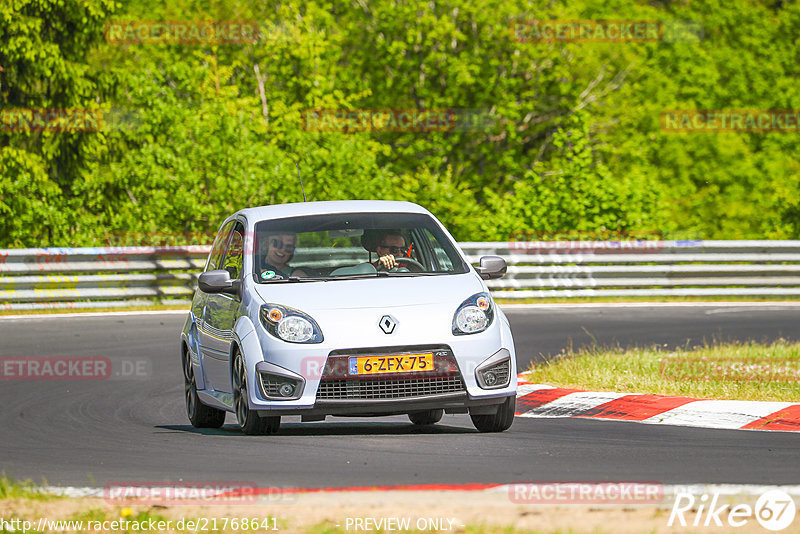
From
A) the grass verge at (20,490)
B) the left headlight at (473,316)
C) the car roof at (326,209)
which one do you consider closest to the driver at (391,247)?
the car roof at (326,209)

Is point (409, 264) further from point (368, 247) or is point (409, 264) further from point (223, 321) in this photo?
point (223, 321)

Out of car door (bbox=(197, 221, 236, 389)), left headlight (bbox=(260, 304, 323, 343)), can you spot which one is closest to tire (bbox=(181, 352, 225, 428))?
car door (bbox=(197, 221, 236, 389))

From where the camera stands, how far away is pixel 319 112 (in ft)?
118

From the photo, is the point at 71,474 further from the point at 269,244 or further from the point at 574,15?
the point at 574,15

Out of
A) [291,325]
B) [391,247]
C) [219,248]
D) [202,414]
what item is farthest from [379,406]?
[219,248]

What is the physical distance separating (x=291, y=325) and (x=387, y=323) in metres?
0.58

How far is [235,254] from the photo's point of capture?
9773 millimetres

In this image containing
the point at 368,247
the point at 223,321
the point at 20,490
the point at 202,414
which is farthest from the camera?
the point at 202,414

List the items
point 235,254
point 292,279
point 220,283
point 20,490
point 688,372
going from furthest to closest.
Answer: point 688,372
point 235,254
point 220,283
point 292,279
point 20,490

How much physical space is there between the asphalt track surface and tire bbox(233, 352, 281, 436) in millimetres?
81

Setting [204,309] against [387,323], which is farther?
[204,309]

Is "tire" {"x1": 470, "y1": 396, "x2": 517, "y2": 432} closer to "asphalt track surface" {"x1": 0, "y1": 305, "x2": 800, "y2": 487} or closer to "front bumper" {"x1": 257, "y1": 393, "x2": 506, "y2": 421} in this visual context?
"asphalt track surface" {"x1": 0, "y1": 305, "x2": 800, "y2": 487}

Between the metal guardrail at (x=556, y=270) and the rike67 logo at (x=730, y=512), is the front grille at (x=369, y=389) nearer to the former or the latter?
the rike67 logo at (x=730, y=512)

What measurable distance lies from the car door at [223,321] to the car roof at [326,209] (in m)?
0.20
